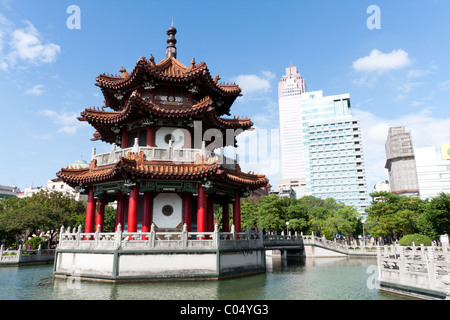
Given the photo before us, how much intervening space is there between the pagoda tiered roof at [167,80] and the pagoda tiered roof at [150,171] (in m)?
5.62

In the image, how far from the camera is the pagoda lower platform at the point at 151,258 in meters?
16.0

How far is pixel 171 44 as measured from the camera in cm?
2556

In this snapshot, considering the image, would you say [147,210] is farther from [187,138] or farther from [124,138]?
[124,138]

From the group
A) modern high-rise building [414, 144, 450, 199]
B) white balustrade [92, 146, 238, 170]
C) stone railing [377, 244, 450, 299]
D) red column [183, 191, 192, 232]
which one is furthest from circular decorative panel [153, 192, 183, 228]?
modern high-rise building [414, 144, 450, 199]

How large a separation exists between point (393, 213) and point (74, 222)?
50574 millimetres

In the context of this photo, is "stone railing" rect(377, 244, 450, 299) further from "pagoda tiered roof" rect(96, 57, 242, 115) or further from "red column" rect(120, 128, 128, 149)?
"red column" rect(120, 128, 128, 149)

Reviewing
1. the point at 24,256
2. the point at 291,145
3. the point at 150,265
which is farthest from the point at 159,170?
the point at 291,145

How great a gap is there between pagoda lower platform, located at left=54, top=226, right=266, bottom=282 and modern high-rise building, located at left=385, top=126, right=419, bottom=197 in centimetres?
10051

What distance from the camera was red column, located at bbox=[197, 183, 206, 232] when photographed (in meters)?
18.3

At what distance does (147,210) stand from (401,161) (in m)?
108

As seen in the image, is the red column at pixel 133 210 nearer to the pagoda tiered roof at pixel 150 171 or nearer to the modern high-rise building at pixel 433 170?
the pagoda tiered roof at pixel 150 171

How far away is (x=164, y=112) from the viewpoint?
771 inches

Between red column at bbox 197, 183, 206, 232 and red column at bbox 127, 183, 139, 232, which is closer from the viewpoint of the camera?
red column at bbox 127, 183, 139, 232
